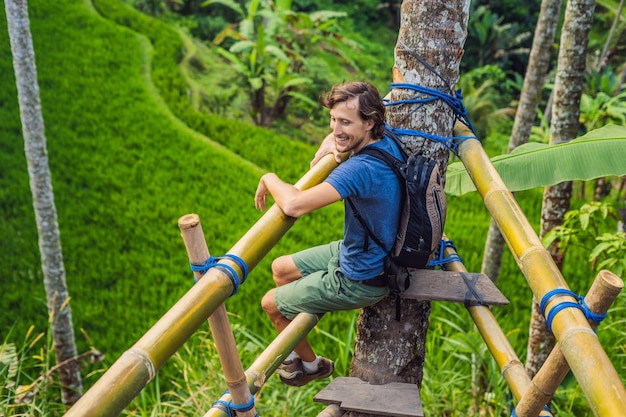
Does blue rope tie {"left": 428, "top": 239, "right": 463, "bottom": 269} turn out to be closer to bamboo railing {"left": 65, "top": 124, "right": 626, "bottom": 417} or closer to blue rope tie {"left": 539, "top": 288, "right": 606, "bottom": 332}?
bamboo railing {"left": 65, "top": 124, "right": 626, "bottom": 417}

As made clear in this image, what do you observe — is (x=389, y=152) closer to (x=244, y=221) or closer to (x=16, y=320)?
(x=16, y=320)

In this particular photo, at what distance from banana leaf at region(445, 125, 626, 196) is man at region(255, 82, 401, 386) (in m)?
0.54

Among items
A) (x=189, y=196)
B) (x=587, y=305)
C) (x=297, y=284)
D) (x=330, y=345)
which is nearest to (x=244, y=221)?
(x=189, y=196)

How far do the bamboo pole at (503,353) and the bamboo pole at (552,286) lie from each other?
0.30 metres

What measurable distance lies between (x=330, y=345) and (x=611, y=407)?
2.53 metres

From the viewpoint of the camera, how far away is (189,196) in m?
5.18

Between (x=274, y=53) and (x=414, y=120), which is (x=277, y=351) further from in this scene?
(x=274, y=53)

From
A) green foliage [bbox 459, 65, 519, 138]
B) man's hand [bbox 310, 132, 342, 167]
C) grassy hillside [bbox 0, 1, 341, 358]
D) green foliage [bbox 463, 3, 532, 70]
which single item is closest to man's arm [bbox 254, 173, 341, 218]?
man's hand [bbox 310, 132, 342, 167]

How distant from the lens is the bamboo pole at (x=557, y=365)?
4.02 feet

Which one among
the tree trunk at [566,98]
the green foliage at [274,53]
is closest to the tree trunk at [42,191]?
the tree trunk at [566,98]

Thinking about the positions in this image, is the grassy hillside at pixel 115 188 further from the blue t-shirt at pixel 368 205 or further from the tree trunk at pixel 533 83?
Answer: the blue t-shirt at pixel 368 205

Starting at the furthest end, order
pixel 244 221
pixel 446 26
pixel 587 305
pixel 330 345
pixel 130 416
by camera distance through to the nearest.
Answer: pixel 244 221, pixel 330 345, pixel 130 416, pixel 446 26, pixel 587 305

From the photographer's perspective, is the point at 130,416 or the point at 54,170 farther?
the point at 54,170

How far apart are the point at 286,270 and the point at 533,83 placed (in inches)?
88.1
